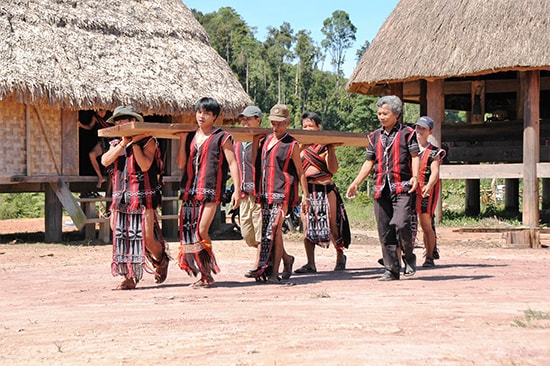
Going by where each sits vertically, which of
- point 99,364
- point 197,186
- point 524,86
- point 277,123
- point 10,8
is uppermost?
point 10,8

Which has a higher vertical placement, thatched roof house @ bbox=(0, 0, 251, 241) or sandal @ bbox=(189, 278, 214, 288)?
thatched roof house @ bbox=(0, 0, 251, 241)

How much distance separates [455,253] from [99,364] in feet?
26.3

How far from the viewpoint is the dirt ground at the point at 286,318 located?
4.65 meters

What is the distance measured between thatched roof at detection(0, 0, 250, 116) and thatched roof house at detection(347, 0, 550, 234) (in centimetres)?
319

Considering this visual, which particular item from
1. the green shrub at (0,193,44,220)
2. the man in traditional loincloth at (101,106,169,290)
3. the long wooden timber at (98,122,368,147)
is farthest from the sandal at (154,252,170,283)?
the green shrub at (0,193,44,220)

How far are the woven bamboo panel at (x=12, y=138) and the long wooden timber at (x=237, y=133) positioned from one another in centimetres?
594

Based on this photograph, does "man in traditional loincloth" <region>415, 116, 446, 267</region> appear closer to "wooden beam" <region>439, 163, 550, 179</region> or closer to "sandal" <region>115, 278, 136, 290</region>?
"sandal" <region>115, 278, 136, 290</region>

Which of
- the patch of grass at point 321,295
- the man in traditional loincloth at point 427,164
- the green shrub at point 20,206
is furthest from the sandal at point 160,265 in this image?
the green shrub at point 20,206

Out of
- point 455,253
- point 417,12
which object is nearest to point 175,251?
point 455,253

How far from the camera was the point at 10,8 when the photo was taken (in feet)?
45.4

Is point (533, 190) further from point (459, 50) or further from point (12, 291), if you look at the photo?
point (12, 291)

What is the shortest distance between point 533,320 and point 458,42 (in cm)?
1096

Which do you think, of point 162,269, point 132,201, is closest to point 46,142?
point 162,269

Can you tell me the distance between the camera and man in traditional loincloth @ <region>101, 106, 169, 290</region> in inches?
297
